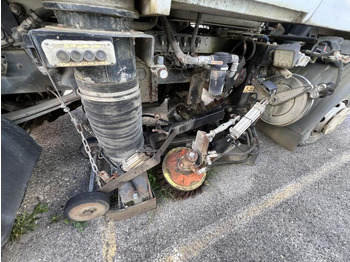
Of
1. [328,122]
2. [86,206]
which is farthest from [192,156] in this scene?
[328,122]

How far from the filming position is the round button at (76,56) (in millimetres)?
606

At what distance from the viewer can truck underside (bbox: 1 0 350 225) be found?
2.31ft

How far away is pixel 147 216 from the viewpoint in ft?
4.89

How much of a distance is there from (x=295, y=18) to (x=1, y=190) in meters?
1.89

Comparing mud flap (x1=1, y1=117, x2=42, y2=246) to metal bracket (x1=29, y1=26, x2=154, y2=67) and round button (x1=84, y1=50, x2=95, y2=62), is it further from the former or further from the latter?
round button (x1=84, y1=50, x2=95, y2=62)

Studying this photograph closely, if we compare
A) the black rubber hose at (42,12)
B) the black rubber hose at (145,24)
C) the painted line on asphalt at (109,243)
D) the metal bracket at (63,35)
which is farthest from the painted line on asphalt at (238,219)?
the black rubber hose at (42,12)

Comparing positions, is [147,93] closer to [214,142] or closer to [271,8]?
[214,142]

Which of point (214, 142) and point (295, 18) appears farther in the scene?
point (214, 142)

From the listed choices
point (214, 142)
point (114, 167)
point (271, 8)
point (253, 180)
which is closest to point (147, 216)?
point (114, 167)

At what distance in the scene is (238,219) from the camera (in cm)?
151

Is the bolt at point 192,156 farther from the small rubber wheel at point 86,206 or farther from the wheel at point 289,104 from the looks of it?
the wheel at point 289,104

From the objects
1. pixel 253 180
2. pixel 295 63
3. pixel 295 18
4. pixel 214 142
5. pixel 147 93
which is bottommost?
pixel 253 180

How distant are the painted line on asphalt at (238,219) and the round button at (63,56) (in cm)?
136

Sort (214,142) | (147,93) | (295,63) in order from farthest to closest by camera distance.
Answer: (214,142) < (147,93) < (295,63)
